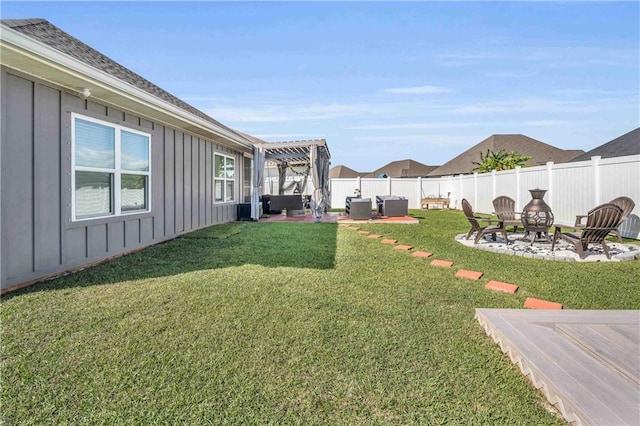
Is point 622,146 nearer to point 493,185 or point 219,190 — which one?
point 493,185

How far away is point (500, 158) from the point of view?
19453mm

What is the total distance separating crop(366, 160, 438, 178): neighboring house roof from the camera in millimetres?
31969

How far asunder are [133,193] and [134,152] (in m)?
0.75

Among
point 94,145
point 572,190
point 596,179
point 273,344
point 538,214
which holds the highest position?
point 94,145

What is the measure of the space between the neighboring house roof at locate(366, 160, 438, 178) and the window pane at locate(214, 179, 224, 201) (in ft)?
77.3

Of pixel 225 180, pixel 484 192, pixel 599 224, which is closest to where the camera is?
pixel 599 224

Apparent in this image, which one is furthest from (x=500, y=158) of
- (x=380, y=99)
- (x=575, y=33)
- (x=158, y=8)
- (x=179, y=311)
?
(x=179, y=311)

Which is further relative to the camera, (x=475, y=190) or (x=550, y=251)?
(x=475, y=190)

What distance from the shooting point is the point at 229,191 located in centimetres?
1055

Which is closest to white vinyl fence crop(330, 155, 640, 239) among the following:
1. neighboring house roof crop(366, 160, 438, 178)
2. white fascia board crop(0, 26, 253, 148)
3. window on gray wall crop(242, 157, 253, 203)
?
window on gray wall crop(242, 157, 253, 203)

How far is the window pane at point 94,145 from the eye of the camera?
4551 mm

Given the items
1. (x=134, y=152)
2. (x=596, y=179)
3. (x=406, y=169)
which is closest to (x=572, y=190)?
(x=596, y=179)

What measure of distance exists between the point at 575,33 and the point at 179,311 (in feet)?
37.6

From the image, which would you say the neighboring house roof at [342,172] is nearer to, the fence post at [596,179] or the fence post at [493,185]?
the fence post at [493,185]
